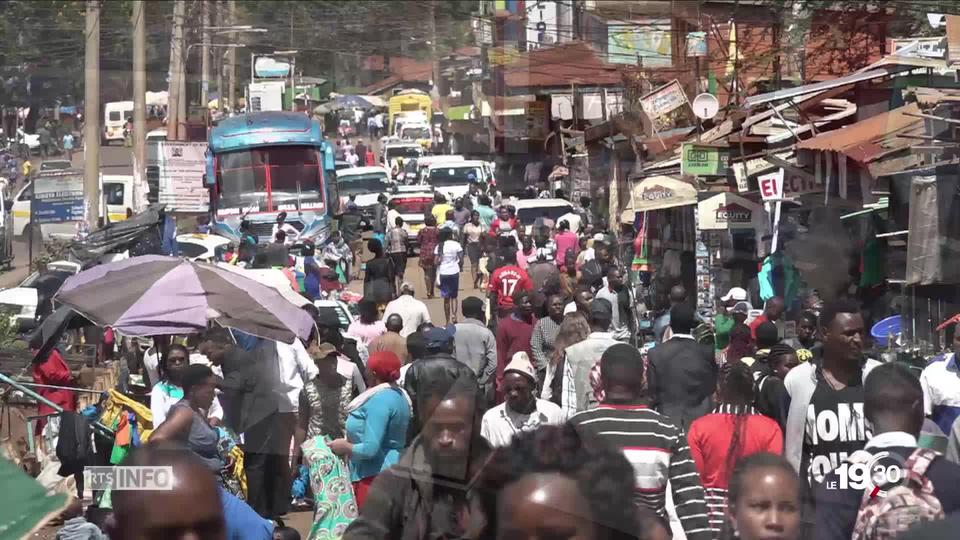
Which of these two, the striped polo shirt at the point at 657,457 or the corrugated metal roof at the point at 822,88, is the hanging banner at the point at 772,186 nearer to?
the corrugated metal roof at the point at 822,88

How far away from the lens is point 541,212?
28172 millimetres

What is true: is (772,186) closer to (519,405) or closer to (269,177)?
(519,405)

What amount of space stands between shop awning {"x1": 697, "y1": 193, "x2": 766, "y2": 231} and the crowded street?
47mm

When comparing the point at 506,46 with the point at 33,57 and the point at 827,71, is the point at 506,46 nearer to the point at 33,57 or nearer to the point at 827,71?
the point at 33,57

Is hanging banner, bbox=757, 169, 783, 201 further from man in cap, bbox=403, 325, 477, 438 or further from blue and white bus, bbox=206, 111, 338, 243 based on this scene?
blue and white bus, bbox=206, 111, 338, 243

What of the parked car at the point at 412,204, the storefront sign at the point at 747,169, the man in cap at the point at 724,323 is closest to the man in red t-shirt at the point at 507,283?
the man in cap at the point at 724,323

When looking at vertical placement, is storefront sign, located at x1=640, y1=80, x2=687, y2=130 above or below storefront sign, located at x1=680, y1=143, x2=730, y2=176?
above

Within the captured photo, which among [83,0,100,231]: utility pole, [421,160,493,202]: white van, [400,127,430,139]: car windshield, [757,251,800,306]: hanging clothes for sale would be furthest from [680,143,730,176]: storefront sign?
[400,127,430,139]: car windshield

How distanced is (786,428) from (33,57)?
29.5 meters

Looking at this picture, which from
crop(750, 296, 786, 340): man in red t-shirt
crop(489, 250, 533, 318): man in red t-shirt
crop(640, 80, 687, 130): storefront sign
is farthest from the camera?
crop(640, 80, 687, 130): storefront sign

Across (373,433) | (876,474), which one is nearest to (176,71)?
(373,433)

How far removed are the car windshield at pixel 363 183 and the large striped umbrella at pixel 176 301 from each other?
27738 millimetres

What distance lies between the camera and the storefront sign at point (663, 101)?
19.8 meters

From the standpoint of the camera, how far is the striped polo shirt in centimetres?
459
